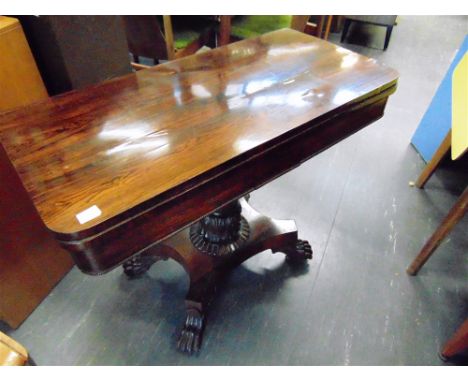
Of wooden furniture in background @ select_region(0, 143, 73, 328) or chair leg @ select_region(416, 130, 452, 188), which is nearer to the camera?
wooden furniture in background @ select_region(0, 143, 73, 328)

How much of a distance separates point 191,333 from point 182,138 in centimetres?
69

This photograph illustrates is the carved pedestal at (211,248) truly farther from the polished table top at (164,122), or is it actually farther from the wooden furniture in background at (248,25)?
the wooden furniture in background at (248,25)

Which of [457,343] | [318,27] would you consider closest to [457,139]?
[457,343]

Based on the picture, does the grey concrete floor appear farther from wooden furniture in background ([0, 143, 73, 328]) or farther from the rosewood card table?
the rosewood card table

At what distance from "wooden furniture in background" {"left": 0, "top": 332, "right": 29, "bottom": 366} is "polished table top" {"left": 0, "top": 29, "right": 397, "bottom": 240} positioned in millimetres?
166

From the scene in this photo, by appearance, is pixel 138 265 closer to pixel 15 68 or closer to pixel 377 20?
pixel 15 68

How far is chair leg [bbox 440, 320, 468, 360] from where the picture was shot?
959 mm

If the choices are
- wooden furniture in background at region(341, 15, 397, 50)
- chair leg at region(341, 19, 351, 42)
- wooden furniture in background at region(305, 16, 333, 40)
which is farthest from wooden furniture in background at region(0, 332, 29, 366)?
chair leg at region(341, 19, 351, 42)

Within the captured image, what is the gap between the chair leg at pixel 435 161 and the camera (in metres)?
1.48

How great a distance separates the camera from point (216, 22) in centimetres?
205

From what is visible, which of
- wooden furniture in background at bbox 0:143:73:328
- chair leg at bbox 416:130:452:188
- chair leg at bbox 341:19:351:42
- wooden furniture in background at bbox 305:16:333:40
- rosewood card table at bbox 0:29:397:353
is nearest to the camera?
rosewood card table at bbox 0:29:397:353

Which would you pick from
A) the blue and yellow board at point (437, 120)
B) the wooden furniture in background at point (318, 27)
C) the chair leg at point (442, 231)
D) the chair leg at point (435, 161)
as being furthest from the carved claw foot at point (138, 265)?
the wooden furniture in background at point (318, 27)

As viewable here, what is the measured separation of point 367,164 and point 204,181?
1.44 meters
